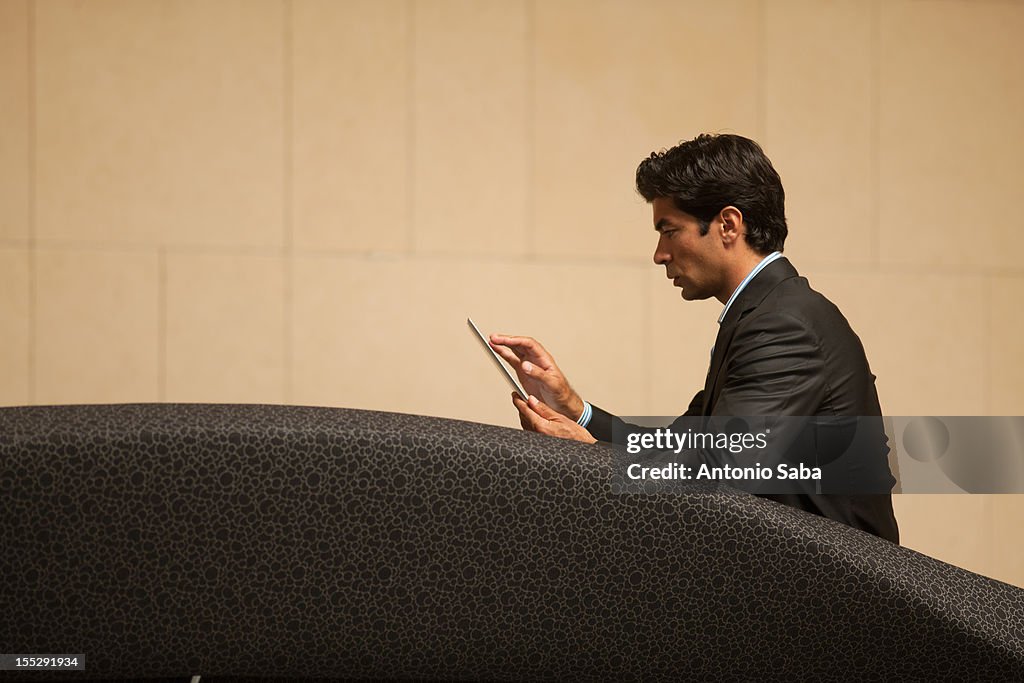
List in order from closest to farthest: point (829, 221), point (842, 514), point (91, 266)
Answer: point (842, 514) < point (91, 266) < point (829, 221)

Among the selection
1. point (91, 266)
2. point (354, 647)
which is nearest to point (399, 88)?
point (91, 266)

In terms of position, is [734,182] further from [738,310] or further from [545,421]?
[545,421]

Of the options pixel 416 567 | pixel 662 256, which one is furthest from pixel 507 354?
pixel 416 567

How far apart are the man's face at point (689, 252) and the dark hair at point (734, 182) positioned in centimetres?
3

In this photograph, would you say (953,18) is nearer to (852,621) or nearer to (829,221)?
(829,221)

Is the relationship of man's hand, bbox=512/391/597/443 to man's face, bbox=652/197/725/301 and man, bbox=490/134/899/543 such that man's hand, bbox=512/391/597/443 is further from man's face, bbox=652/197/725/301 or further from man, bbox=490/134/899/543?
man's face, bbox=652/197/725/301

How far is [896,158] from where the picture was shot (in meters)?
3.99

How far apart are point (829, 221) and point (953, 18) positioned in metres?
1.03

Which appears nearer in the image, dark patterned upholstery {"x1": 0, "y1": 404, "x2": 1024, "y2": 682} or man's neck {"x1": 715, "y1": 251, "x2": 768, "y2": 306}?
dark patterned upholstery {"x1": 0, "y1": 404, "x2": 1024, "y2": 682}

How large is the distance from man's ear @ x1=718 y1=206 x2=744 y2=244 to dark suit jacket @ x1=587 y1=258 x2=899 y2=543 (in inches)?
11.0

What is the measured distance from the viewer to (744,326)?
5.34 feet

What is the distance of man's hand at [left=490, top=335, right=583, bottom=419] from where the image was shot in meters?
1.84

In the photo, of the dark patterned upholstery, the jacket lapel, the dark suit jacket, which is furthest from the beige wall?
the dark patterned upholstery

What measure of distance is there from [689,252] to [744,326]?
44 centimetres
